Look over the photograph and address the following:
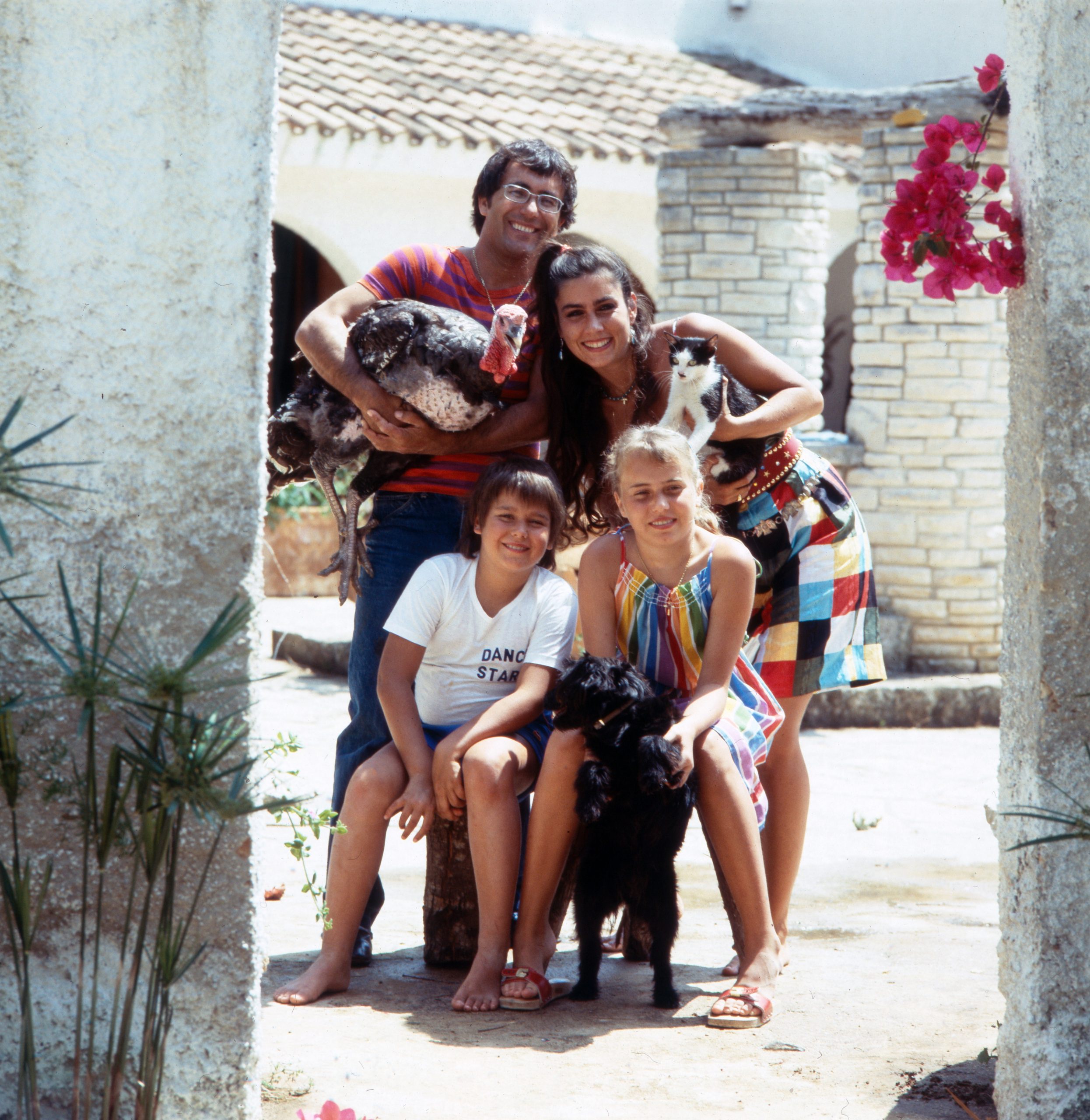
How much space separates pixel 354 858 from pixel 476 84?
33.2 ft

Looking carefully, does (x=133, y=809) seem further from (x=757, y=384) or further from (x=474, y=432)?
(x=757, y=384)

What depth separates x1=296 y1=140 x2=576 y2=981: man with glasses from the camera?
11.5 ft

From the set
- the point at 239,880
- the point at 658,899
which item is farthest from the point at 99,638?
the point at 658,899

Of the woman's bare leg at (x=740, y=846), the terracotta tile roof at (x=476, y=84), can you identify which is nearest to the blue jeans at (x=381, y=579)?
the woman's bare leg at (x=740, y=846)

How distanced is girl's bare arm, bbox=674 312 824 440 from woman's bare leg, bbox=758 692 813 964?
74 centimetres

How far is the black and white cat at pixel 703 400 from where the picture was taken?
343 cm

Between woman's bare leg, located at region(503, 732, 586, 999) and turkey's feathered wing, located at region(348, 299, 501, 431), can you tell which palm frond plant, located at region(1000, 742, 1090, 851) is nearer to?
woman's bare leg, located at region(503, 732, 586, 999)

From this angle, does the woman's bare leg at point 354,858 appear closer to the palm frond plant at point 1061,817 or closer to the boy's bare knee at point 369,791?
the boy's bare knee at point 369,791

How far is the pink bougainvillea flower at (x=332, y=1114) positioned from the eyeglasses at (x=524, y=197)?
7.20 feet

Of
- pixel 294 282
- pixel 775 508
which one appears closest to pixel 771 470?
pixel 775 508

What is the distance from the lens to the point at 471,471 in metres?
3.64

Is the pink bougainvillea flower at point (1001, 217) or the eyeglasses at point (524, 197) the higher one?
the eyeglasses at point (524, 197)

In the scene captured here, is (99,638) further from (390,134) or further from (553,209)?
(390,134)

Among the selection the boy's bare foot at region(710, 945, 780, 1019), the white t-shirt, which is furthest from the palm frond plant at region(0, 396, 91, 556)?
the boy's bare foot at region(710, 945, 780, 1019)
